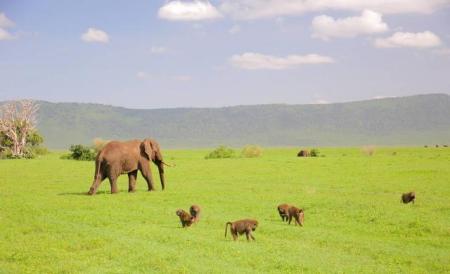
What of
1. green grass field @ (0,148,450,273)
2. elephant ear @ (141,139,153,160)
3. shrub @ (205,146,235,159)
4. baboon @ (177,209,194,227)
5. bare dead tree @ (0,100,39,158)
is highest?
bare dead tree @ (0,100,39,158)

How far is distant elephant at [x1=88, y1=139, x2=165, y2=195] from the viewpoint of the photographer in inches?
1194

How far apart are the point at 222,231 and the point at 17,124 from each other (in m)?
73.7

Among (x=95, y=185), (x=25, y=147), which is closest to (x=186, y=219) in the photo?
(x=95, y=185)

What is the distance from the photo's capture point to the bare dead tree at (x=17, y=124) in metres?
85.4

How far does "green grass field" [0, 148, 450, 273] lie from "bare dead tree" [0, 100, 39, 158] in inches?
2063

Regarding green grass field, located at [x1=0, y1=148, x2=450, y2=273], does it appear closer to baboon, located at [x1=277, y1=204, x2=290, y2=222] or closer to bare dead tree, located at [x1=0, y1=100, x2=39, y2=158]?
baboon, located at [x1=277, y1=204, x2=290, y2=222]

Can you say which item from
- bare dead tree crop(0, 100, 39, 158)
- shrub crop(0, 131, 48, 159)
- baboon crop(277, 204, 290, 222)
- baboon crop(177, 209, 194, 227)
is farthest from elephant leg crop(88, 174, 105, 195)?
bare dead tree crop(0, 100, 39, 158)

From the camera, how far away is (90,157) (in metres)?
72.6

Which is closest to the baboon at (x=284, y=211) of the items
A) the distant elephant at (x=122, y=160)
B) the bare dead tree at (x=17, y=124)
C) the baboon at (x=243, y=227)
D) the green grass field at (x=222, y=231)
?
the green grass field at (x=222, y=231)

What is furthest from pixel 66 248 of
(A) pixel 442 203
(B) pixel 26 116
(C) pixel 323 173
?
(B) pixel 26 116

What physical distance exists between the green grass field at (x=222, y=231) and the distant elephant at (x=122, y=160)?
1069 millimetres

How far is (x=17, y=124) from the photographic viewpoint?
86.2 m

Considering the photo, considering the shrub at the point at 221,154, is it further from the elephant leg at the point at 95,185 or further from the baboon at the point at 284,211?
the baboon at the point at 284,211

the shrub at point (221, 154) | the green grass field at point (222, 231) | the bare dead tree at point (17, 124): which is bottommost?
the green grass field at point (222, 231)
